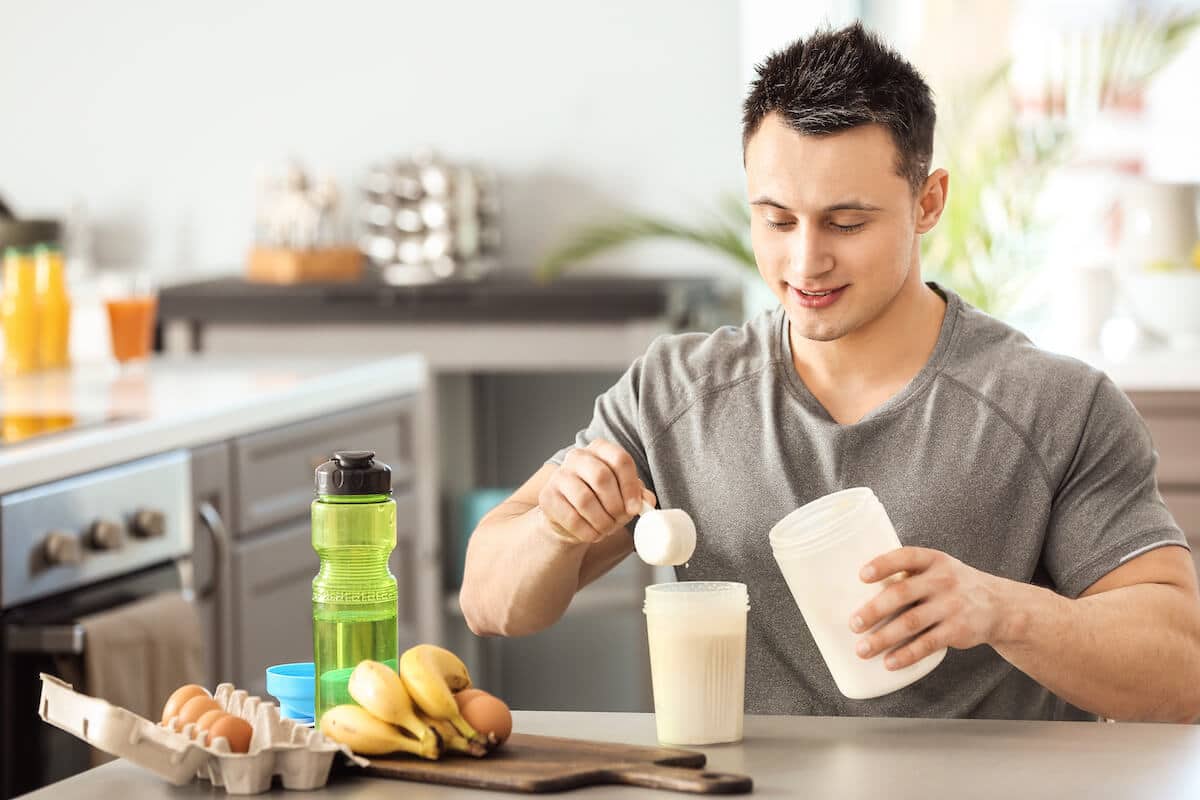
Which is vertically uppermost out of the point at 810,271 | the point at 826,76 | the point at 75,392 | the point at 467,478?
the point at 826,76

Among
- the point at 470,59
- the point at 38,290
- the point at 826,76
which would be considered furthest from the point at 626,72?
the point at 826,76

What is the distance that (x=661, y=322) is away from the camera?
3.64 m

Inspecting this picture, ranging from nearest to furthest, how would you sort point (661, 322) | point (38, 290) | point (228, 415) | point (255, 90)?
point (228, 415) → point (38, 290) → point (661, 322) → point (255, 90)

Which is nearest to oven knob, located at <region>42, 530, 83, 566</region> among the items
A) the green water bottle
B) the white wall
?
the green water bottle

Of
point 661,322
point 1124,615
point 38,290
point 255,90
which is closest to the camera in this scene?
point 1124,615

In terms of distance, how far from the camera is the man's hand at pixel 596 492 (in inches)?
56.7

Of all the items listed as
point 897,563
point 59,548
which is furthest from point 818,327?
point 59,548

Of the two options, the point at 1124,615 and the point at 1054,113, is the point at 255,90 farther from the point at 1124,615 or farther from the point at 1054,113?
the point at 1124,615

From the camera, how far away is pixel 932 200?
1765mm

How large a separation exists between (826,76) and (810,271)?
193 mm

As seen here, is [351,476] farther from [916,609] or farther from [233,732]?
[916,609]

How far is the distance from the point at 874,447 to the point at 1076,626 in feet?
1.04

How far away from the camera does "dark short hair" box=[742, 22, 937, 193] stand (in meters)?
1.64

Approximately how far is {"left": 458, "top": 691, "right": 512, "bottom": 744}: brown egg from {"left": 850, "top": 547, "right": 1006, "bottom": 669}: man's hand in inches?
10.9
